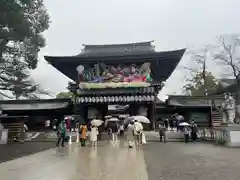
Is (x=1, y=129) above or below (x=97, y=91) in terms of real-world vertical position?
below

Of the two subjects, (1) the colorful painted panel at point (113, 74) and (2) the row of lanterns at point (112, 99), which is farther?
(1) the colorful painted panel at point (113, 74)

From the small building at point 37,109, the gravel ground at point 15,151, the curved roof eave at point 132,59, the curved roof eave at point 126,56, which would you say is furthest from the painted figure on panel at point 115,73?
the gravel ground at point 15,151

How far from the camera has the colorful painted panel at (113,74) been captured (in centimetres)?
3822

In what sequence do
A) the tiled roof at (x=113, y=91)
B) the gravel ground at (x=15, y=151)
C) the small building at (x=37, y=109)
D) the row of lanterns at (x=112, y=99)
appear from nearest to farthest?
the gravel ground at (x=15, y=151), the row of lanterns at (x=112, y=99), the tiled roof at (x=113, y=91), the small building at (x=37, y=109)

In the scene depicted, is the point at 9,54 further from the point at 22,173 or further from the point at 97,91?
the point at 22,173

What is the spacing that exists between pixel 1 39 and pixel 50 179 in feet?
41.5

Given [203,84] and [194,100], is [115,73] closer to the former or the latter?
[194,100]

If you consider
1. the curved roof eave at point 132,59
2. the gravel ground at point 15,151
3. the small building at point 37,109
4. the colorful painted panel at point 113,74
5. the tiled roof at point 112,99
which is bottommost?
the gravel ground at point 15,151

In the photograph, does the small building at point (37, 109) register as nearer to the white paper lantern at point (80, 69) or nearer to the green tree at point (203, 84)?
the white paper lantern at point (80, 69)

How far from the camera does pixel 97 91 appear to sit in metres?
37.2

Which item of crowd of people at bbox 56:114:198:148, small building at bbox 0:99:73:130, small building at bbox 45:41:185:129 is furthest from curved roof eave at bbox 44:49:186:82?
crowd of people at bbox 56:114:198:148

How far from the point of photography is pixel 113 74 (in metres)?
39.1

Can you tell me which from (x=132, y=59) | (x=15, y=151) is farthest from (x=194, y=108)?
(x=15, y=151)

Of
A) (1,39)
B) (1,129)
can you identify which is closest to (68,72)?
(1,129)
